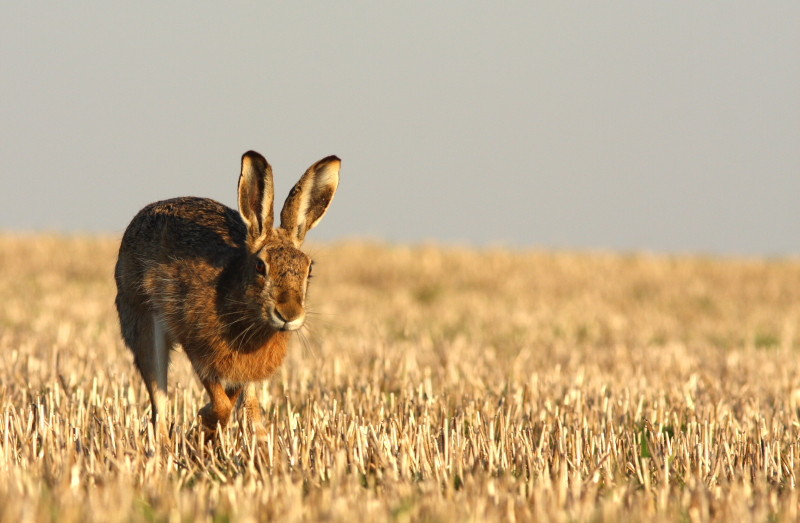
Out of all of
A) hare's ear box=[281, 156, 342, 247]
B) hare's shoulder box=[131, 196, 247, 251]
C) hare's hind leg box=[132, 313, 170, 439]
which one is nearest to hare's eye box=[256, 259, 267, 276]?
hare's ear box=[281, 156, 342, 247]

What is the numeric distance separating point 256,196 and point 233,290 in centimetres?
53

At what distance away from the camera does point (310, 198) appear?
5152 millimetres

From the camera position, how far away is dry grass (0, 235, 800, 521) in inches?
136

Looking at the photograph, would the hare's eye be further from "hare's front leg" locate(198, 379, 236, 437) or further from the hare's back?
"hare's front leg" locate(198, 379, 236, 437)

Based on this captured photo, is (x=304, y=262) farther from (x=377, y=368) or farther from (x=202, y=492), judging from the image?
(x=377, y=368)

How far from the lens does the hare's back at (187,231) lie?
5.34 m

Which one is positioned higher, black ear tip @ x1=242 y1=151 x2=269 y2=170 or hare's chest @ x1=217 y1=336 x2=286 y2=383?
black ear tip @ x1=242 y1=151 x2=269 y2=170

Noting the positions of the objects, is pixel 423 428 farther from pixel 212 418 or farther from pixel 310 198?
pixel 310 198

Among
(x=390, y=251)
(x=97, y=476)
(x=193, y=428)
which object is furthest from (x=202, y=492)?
(x=390, y=251)

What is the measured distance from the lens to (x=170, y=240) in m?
5.47

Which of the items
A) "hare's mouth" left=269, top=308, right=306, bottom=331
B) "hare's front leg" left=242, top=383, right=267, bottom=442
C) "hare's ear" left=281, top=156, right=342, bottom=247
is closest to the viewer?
"hare's mouth" left=269, top=308, right=306, bottom=331

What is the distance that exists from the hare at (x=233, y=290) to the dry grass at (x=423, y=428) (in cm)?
30

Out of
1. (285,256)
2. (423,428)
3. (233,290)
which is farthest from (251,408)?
(423,428)

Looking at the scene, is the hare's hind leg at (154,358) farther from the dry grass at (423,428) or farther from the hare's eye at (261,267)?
the hare's eye at (261,267)
